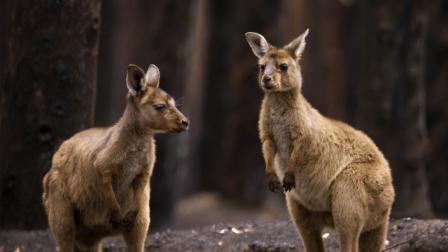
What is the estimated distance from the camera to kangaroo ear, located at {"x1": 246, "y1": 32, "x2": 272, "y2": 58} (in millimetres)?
6918

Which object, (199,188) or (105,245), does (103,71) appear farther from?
(105,245)

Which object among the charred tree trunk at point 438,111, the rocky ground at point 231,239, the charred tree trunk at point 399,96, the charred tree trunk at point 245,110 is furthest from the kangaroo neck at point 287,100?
the charred tree trunk at point 438,111

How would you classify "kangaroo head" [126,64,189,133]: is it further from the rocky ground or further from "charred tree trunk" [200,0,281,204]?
"charred tree trunk" [200,0,281,204]

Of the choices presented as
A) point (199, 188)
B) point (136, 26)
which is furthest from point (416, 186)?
point (136, 26)

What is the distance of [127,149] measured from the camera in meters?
6.16

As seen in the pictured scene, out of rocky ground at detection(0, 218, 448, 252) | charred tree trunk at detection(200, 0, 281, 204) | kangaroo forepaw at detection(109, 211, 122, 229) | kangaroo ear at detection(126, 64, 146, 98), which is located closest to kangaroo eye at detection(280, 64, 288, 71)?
kangaroo ear at detection(126, 64, 146, 98)

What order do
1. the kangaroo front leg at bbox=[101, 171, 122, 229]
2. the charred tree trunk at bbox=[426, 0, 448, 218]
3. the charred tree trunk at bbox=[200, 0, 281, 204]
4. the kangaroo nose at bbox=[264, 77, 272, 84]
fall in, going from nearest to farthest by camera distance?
the kangaroo front leg at bbox=[101, 171, 122, 229] → the kangaroo nose at bbox=[264, 77, 272, 84] → the charred tree trunk at bbox=[426, 0, 448, 218] → the charred tree trunk at bbox=[200, 0, 281, 204]

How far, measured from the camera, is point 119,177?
244 inches

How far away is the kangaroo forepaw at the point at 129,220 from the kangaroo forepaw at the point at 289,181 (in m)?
1.42

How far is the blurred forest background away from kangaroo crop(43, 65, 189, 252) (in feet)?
5.48

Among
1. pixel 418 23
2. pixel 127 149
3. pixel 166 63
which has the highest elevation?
pixel 418 23

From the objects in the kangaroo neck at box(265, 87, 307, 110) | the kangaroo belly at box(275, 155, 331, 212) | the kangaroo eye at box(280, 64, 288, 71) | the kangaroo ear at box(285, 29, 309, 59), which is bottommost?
the kangaroo belly at box(275, 155, 331, 212)

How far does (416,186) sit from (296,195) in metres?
6.02

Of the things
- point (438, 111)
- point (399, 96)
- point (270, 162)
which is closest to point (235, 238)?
point (270, 162)
